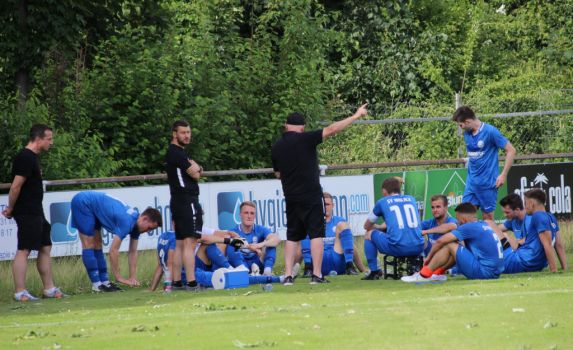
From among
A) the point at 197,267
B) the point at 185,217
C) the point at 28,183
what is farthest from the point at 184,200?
the point at 28,183

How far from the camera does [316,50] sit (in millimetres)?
27594

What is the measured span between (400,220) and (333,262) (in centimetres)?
223

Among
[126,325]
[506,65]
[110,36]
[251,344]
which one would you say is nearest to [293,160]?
[126,325]

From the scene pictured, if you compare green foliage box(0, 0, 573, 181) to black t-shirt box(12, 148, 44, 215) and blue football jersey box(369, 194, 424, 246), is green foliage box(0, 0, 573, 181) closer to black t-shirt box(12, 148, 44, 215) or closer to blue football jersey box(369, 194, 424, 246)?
black t-shirt box(12, 148, 44, 215)

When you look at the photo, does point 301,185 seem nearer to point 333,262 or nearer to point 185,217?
point 185,217

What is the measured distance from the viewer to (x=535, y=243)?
15.8 meters

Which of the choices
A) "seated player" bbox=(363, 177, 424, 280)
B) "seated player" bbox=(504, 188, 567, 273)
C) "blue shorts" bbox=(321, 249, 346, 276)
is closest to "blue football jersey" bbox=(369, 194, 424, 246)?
"seated player" bbox=(363, 177, 424, 280)

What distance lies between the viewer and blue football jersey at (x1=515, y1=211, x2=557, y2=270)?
51.3 feet

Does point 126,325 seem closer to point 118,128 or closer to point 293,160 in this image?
point 293,160

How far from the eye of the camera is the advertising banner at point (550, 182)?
924 inches

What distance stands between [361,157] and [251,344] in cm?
1744

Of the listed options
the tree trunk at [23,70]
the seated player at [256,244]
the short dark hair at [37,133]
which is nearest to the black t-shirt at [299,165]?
the seated player at [256,244]

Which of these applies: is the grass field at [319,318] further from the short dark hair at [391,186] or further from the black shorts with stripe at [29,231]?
the short dark hair at [391,186]

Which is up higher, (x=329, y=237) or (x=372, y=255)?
(x=329, y=237)
